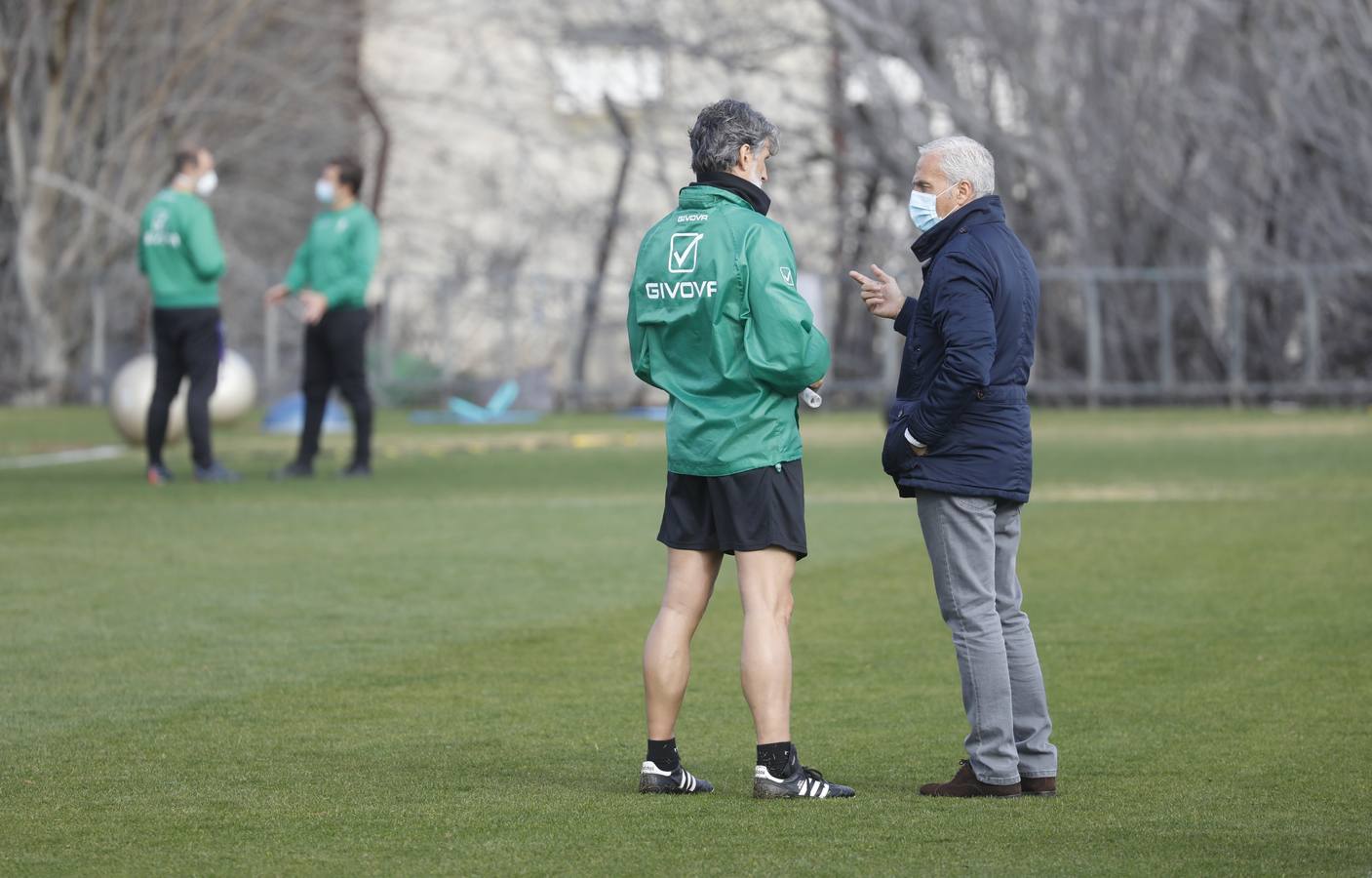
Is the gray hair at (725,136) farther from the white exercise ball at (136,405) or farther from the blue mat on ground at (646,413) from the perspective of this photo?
the blue mat on ground at (646,413)

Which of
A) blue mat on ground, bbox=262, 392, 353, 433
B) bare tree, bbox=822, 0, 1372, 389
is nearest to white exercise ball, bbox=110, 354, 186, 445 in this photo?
blue mat on ground, bbox=262, 392, 353, 433

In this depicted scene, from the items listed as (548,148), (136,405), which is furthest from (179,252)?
(548,148)

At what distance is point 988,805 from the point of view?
17.9 ft

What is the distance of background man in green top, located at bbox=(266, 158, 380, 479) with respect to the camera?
15070 millimetres

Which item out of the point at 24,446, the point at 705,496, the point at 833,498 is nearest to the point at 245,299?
the point at 24,446

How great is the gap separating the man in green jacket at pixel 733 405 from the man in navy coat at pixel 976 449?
0.92 ft

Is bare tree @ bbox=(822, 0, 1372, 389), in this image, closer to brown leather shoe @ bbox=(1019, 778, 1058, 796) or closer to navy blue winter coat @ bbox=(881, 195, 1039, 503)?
navy blue winter coat @ bbox=(881, 195, 1039, 503)

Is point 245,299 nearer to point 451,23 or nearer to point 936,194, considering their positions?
point 451,23

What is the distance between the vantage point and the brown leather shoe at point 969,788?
5.55 metres

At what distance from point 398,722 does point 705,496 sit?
1.59m

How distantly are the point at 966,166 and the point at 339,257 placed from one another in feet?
32.8

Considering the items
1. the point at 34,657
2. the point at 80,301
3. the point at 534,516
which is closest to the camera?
the point at 34,657

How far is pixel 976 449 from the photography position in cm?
558

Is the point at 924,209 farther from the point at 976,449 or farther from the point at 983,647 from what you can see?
the point at 983,647
